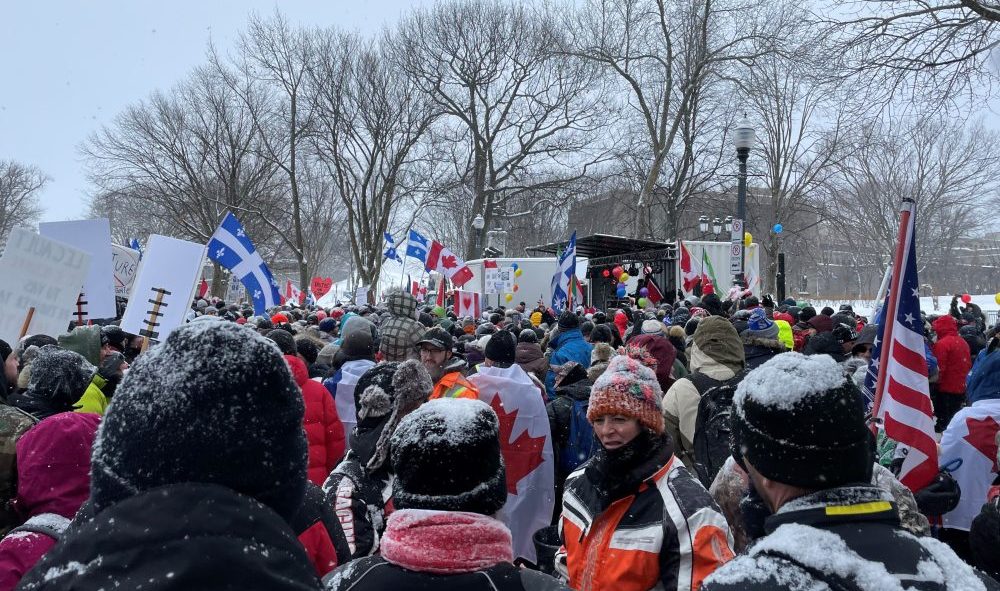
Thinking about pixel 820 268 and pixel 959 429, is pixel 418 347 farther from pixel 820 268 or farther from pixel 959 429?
pixel 820 268

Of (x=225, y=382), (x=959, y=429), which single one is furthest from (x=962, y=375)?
(x=225, y=382)

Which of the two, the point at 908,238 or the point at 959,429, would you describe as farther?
the point at 959,429

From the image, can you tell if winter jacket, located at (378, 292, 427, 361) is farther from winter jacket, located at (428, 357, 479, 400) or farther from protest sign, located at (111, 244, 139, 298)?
protest sign, located at (111, 244, 139, 298)

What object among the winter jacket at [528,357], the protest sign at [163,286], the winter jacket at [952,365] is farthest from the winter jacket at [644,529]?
the winter jacket at [952,365]

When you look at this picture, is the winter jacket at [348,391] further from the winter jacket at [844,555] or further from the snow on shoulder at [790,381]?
the winter jacket at [844,555]

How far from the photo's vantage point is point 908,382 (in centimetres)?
376

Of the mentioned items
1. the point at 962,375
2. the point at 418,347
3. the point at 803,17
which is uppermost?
the point at 803,17

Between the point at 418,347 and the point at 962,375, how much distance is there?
5792 mm

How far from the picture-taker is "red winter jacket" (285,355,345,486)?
4.68 metres

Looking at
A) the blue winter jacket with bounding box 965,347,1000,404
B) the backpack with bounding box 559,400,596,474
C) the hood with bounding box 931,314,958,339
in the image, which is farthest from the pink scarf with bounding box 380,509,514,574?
the hood with bounding box 931,314,958,339

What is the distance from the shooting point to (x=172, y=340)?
1.25m

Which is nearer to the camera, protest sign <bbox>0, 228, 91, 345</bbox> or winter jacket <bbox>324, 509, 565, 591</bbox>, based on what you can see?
winter jacket <bbox>324, 509, 565, 591</bbox>

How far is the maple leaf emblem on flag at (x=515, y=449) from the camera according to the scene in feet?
16.0

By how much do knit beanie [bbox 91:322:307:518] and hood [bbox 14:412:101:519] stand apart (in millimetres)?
1426
